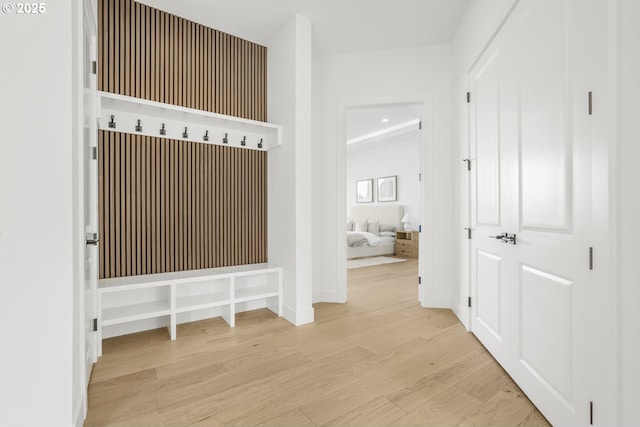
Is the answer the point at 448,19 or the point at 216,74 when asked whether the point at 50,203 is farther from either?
the point at 448,19

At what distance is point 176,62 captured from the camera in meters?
2.95

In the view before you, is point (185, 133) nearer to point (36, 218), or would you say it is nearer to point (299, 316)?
point (36, 218)

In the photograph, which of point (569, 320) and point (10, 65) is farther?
point (569, 320)

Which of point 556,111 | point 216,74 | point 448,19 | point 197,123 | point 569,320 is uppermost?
point 448,19

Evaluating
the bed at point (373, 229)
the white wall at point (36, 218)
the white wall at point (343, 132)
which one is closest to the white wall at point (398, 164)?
the bed at point (373, 229)

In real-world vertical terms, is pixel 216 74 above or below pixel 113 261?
above

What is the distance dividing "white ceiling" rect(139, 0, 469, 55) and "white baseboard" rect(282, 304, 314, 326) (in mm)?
2803

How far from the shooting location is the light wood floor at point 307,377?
1611mm

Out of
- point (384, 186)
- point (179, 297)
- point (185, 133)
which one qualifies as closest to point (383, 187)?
point (384, 186)

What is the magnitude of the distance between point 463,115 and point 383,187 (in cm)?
559

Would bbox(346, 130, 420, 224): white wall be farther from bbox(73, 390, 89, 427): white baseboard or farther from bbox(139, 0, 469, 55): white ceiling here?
bbox(73, 390, 89, 427): white baseboard

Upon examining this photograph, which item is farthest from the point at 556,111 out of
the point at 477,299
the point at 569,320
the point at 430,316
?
the point at 430,316

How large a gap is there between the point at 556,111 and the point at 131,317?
308 cm

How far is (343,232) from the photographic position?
3.69 metres
